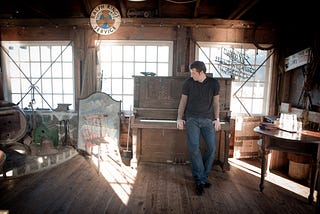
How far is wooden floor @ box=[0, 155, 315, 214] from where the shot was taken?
2146 millimetres

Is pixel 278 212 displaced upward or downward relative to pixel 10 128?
downward

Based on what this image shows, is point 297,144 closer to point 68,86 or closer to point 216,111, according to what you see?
point 216,111

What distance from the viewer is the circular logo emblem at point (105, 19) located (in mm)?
3496

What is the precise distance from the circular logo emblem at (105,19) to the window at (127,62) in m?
0.26

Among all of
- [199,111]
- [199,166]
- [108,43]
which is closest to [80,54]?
[108,43]

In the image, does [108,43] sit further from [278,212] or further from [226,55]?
[278,212]

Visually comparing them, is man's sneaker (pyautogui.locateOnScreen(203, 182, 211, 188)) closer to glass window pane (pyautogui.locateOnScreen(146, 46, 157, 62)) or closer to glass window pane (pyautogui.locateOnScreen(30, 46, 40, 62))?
glass window pane (pyautogui.locateOnScreen(146, 46, 157, 62))

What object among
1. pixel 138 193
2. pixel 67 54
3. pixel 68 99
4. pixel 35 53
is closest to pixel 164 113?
pixel 138 193

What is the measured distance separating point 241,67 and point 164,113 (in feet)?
5.67

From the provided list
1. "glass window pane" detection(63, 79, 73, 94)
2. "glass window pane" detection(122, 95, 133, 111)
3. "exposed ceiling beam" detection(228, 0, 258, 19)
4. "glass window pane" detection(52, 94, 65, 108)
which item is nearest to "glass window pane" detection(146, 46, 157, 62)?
"glass window pane" detection(122, 95, 133, 111)

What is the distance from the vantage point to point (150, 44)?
3766 mm

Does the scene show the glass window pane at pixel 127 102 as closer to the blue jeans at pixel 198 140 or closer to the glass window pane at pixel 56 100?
the glass window pane at pixel 56 100

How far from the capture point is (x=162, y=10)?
11.9ft

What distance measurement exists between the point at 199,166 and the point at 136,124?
998 mm
